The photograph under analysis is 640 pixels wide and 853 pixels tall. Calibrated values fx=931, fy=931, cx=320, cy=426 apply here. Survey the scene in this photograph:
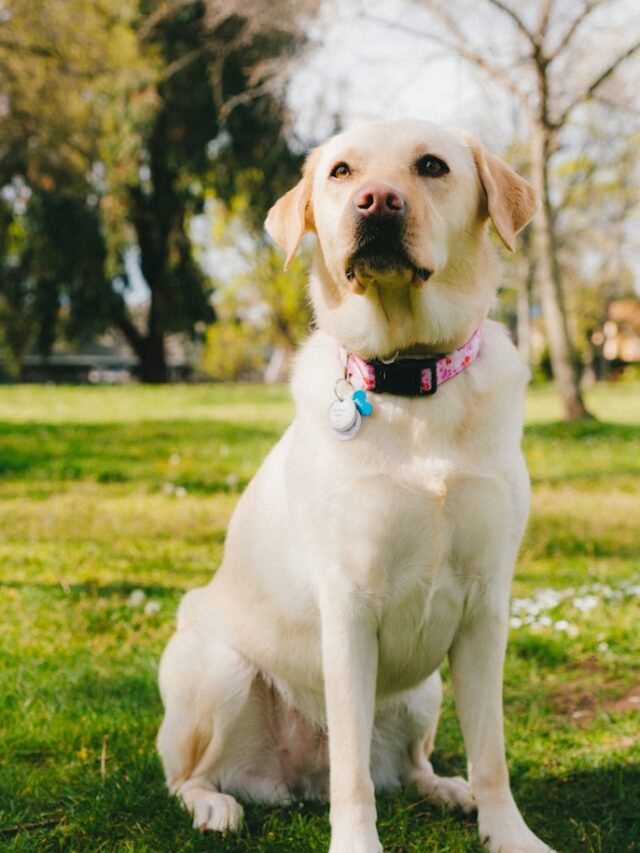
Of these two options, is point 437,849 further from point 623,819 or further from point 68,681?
point 68,681

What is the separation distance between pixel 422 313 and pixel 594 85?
988cm

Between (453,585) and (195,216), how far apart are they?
22.9 metres

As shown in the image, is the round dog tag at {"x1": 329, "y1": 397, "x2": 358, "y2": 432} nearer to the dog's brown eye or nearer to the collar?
the collar

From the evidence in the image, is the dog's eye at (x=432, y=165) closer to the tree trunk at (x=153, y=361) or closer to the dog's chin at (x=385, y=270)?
the dog's chin at (x=385, y=270)

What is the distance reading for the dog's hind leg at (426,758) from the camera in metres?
2.81

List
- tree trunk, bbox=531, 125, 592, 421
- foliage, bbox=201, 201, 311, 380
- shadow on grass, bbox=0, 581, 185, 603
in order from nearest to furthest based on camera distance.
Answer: shadow on grass, bbox=0, 581, 185, 603, tree trunk, bbox=531, 125, 592, 421, foliage, bbox=201, 201, 311, 380

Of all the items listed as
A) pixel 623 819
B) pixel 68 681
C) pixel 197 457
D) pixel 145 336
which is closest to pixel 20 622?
pixel 68 681

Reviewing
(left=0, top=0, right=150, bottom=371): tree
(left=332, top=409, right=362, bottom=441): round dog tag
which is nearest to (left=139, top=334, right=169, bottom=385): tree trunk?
(left=0, top=0, right=150, bottom=371): tree

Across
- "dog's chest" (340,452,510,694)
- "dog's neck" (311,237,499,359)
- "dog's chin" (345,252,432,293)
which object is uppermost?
"dog's chin" (345,252,432,293)

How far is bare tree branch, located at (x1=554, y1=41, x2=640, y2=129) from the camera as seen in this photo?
10.9 metres

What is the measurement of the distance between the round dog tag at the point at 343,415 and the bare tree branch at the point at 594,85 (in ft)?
32.6

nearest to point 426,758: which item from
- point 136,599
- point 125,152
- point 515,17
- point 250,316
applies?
point 136,599

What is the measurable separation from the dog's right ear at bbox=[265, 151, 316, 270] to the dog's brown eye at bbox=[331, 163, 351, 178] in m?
0.13

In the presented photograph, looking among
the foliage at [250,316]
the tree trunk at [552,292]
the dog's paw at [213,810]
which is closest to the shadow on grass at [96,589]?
the dog's paw at [213,810]
